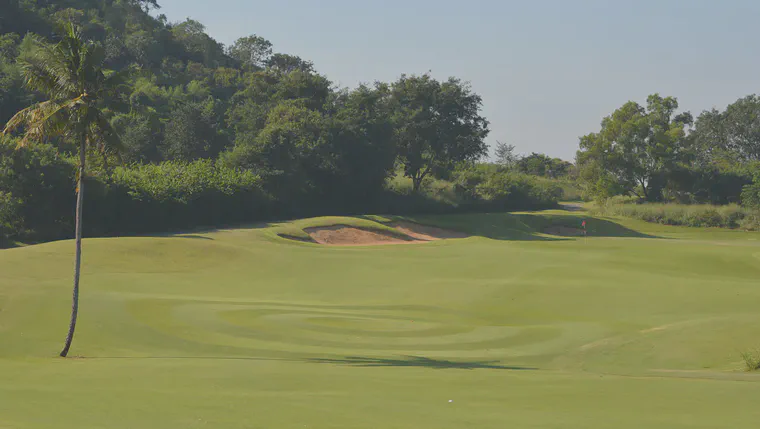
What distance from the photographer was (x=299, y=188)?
62750 mm

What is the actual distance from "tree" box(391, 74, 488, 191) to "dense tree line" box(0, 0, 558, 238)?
0.39 ft

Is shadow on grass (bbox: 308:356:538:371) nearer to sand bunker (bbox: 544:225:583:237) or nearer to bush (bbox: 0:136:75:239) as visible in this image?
bush (bbox: 0:136:75:239)

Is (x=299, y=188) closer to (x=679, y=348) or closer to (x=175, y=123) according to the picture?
(x=175, y=123)

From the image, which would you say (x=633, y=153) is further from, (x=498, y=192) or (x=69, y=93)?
(x=69, y=93)

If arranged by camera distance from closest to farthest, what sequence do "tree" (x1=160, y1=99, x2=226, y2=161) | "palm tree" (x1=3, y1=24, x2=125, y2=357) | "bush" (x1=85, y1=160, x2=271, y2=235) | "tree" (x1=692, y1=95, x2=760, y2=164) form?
1. "palm tree" (x1=3, y1=24, x2=125, y2=357)
2. "bush" (x1=85, y1=160, x2=271, y2=235)
3. "tree" (x1=160, y1=99, x2=226, y2=161)
4. "tree" (x1=692, y1=95, x2=760, y2=164)

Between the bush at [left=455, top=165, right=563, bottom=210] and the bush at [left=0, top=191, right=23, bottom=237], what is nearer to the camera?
the bush at [left=0, top=191, right=23, bottom=237]

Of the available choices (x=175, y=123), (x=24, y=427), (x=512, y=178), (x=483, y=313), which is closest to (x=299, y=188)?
(x=175, y=123)

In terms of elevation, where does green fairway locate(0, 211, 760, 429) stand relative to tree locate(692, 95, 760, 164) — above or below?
below

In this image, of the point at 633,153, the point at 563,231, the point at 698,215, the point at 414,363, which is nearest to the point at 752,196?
the point at 698,215

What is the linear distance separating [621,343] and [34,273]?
21.4m

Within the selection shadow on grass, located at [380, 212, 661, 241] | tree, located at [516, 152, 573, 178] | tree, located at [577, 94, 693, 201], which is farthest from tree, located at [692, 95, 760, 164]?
shadow on grass, located at [380, 212, 661, 241]

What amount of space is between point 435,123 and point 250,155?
2220cm

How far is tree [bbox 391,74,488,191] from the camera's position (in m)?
75.2

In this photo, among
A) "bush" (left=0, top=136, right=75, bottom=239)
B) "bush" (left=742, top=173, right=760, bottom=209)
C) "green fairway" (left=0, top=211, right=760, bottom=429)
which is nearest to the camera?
"green fairway" (left=0, top=211, right=760, bottom=429)
